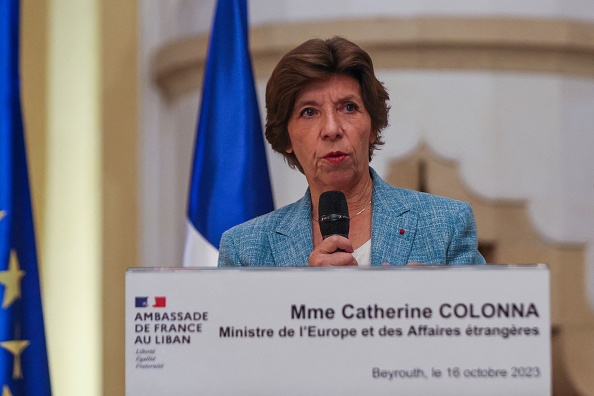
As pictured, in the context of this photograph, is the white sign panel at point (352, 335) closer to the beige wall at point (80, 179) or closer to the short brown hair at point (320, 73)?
the short brown hair at point (320, 73)

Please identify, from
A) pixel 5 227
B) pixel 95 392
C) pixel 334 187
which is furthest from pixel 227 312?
pixel 95 392

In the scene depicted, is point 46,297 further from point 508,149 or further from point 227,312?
point 227,312

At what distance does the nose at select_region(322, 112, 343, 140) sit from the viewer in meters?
2.84

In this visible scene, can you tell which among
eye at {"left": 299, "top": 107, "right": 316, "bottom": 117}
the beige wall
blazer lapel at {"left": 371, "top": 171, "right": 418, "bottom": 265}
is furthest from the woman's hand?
the beige wall

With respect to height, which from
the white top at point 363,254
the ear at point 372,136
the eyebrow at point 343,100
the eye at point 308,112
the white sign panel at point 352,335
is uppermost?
the eyebrow at point 343,100

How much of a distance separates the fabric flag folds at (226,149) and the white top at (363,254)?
173cm

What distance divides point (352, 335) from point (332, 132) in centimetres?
100

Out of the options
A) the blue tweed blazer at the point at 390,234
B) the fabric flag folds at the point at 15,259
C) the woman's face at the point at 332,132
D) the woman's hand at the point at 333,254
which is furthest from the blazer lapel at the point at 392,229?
the fabric flag folds at the point at 15,259

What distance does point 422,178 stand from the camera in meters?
5.36

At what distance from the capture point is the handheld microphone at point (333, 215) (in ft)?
8.54

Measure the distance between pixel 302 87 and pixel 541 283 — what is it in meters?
1.20

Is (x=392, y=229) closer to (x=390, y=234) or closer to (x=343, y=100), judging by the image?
(x=390, y=234)

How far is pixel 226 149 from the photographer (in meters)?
4.59

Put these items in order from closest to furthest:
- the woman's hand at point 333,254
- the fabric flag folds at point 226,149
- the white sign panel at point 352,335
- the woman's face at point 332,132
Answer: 1. the white sign panel at point 352,335
2. the woman's hand at point 333,254
3. the woman's face at point 332,132
4. the fabric flag folds at point 226,149
